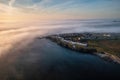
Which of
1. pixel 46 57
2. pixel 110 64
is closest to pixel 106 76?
pixel 110 64

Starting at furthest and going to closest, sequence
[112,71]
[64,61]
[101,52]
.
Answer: [101,52] → [64,61] → [112,71]

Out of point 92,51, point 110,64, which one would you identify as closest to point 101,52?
point 92,51

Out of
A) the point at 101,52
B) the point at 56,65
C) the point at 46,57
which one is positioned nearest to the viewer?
the point at 56,65

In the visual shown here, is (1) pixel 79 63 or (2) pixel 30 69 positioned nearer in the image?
(2) pixel 30 69

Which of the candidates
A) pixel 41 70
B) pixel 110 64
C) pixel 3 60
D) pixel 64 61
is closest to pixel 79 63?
pixel 64 61

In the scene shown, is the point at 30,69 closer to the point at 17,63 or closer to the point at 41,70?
the point at 41,70

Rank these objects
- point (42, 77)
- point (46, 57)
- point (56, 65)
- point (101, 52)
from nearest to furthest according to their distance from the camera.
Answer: point (42, 77) < point (56, 65) < point (46, 57) < point (101, 52)

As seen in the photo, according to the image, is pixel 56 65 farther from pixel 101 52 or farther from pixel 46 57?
pixel 101 52

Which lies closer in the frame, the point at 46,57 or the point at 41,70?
the point at 41,70

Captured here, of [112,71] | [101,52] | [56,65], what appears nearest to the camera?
[112,71]
